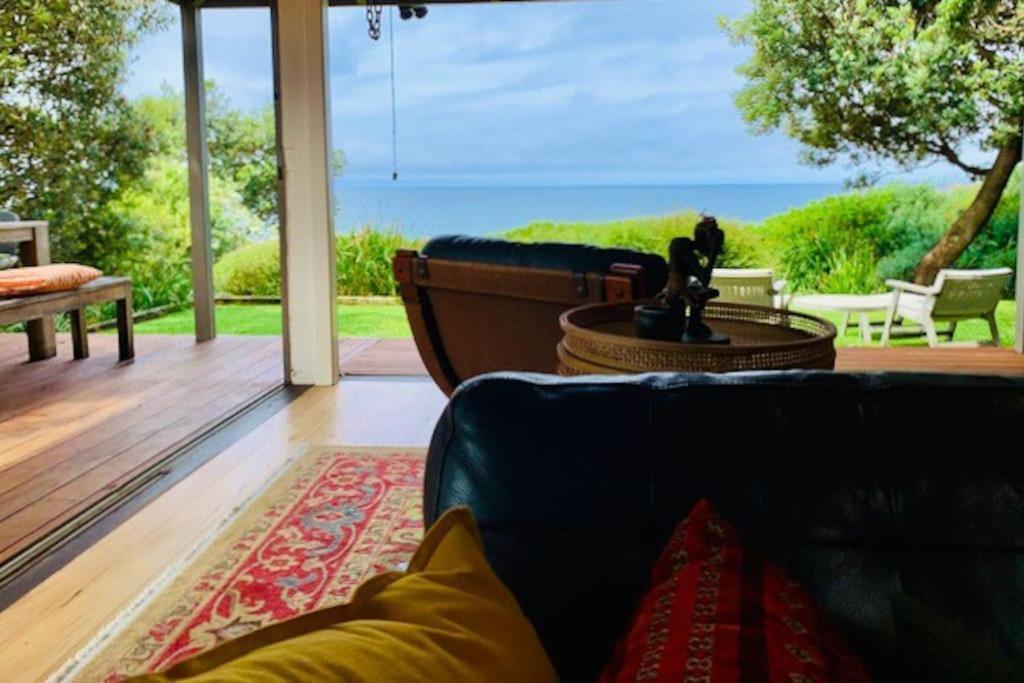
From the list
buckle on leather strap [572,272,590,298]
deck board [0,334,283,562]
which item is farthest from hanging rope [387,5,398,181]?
buckle on leather strap [572,272,590,298]

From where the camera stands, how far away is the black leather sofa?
1019 mm

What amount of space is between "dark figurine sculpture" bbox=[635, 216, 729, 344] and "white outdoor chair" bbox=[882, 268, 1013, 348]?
4.24 metres

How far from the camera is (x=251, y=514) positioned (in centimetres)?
331

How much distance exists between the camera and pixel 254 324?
6961mm

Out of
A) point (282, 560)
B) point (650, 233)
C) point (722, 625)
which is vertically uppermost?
point (650, 233)

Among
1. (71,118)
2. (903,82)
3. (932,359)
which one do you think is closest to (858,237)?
(903,82)

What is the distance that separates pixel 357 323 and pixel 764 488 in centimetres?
677

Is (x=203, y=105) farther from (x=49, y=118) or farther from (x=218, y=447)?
(x=218, y=447)

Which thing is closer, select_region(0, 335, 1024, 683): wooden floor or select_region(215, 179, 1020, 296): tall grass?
select_region(0, 335, 1024, 683): wooden floor

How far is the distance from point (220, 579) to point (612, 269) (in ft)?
4.82

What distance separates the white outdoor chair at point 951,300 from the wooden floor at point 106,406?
303 cm

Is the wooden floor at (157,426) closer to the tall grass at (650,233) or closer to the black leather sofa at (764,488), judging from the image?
the tall grass at (650,233)

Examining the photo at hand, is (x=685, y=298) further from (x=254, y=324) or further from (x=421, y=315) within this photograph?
(x=254, y=324)

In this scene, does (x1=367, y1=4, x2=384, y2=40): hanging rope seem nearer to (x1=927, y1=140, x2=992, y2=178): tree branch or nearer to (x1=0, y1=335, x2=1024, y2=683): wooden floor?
(x1=0, y1=335, x2=1024, y2=683): wooden floor
